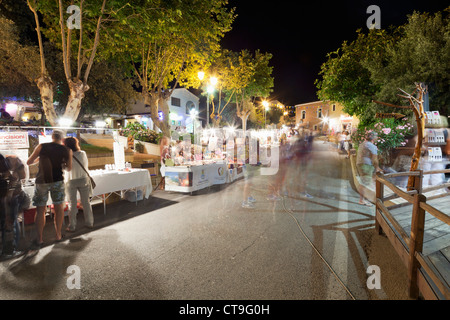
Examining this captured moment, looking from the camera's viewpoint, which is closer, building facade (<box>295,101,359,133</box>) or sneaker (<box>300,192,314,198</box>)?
sneaker (<box>300,192,314,198</box>)

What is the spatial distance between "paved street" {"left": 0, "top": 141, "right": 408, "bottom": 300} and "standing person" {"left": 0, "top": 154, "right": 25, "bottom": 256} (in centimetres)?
33

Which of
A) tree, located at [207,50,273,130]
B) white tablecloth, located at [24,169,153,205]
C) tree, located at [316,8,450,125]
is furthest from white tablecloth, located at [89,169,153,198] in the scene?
tree, located at [207,50,273,130]

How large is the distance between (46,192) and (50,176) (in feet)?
1.00

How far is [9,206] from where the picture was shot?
3836 millimetres

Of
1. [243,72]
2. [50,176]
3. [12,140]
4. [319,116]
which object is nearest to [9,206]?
[50,176]

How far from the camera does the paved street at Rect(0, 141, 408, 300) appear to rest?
2.92 metres

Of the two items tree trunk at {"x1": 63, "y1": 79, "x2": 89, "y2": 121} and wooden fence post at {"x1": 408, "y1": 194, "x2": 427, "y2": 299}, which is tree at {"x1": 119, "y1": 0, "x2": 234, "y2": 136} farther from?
wooden fence post at {"x1": 408, "y1": 194, "x2": 427, "y2": 299}

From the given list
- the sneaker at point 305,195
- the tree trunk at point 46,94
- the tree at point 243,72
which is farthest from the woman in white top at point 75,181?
the tree at point 243,72

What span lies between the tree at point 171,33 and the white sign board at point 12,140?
17.2 feet

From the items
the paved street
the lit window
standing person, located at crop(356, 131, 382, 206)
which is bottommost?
the paved street

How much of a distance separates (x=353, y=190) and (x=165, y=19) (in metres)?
9.39

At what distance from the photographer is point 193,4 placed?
9.79 meters

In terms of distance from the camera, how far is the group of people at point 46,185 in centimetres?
382

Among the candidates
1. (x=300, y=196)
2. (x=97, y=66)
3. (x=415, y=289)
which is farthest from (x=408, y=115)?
(x=97, y=66)
